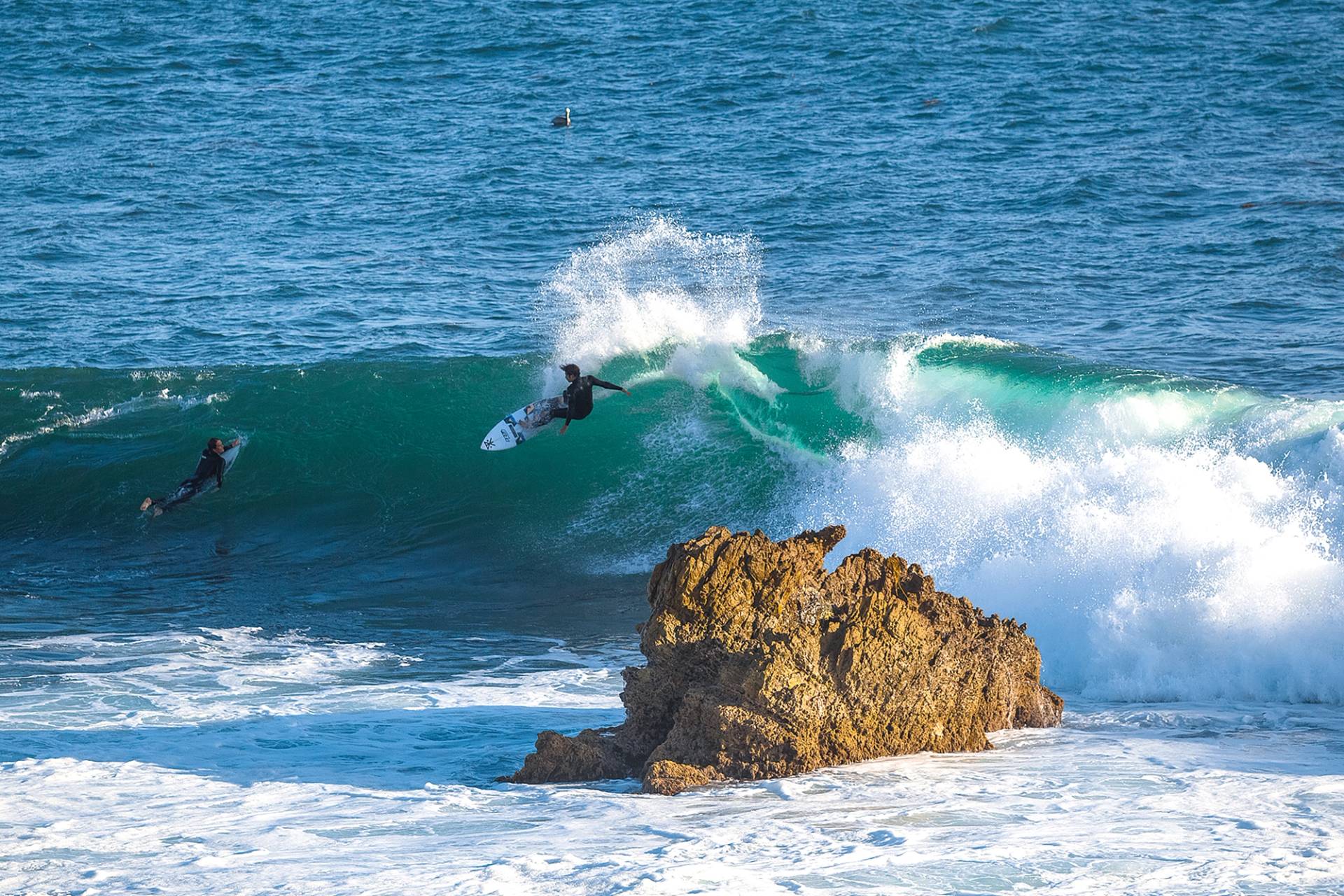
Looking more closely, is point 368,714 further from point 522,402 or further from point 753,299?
point 753,299

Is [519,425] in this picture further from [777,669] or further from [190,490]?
[777,669]

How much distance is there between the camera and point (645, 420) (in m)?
16.9

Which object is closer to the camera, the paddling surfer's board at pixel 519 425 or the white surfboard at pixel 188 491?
the white surfboard at pixel 188 491

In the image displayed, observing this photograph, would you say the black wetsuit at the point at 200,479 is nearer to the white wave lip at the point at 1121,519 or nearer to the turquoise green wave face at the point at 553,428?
the turquoise green wave face at the point at 553,428

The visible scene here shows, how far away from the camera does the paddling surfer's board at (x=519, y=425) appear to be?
16.1 metres

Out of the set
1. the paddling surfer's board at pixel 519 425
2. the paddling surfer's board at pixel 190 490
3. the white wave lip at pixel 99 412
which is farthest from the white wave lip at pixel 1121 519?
the white wave lip at pixel 99 412

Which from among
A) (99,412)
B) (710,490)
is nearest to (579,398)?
(710,490)

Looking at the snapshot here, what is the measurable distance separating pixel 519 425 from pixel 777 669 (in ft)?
Answer: 30.2

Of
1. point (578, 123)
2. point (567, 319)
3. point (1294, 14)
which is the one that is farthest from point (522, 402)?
point (1294, 14)

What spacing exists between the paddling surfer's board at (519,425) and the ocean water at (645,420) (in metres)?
0.38

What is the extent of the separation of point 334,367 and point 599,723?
10.5 metres

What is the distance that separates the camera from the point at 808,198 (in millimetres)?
26359

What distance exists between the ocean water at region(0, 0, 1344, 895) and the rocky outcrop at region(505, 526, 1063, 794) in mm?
228

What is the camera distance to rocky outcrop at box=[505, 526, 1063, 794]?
24.5 ft
